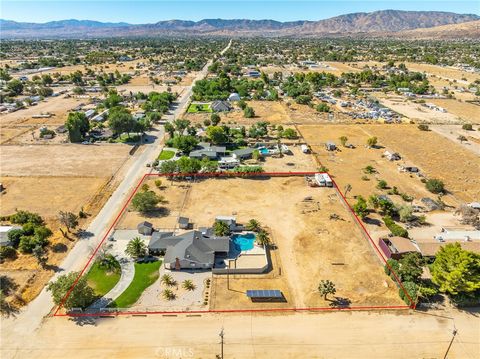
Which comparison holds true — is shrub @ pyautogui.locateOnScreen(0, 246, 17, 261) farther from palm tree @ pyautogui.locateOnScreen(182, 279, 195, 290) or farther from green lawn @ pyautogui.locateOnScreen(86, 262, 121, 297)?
palm tree @ pyautogui.locateOnScreen(182, 279, 195, 290)

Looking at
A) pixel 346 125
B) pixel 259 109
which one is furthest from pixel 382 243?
pixel 259 109

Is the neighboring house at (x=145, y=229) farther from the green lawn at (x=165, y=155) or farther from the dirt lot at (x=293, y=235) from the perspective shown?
the green lawn at (x=165, y=155)

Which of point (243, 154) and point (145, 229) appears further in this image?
point (243, 154)

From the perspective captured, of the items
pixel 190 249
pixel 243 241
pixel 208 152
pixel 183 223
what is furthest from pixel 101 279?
pixel 208 152

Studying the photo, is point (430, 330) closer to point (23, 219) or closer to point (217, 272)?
point (217, 272)

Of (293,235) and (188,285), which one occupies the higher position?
(293,235)

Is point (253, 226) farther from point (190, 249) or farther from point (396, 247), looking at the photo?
point (396, 247)
